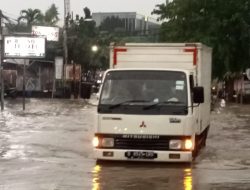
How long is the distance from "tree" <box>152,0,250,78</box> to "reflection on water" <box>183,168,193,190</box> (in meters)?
35.9

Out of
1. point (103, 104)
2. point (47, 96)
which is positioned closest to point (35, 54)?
point (47, 96)

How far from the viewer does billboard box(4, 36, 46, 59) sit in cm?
4834

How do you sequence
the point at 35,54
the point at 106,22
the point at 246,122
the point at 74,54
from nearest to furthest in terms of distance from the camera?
the point at 246,122
the point at 35,54
the point at 74,54
the point at 106,22

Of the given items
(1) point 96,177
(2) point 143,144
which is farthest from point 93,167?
(1) point 96,177

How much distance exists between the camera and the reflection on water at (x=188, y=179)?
1221 cm

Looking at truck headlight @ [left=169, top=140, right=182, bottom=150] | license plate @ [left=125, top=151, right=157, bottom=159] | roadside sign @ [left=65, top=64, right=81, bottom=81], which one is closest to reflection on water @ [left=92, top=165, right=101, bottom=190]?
license plate @ [left=125, top=151, right=157, bottom=159]

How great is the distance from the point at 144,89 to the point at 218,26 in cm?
3702

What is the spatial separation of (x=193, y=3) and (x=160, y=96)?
37.7 meters

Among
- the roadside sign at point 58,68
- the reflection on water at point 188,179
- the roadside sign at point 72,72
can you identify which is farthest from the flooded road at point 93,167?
the roadside sign at point 72,72

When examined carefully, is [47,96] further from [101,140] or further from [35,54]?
[101,140]

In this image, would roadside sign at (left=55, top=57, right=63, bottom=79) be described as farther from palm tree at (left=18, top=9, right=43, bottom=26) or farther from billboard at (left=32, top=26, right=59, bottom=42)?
palm tree at (left=18, top=9, right=43, bottom=26)

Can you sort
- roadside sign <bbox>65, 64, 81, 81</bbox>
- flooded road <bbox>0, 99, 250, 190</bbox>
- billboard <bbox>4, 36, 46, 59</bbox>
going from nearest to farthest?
1. flooded road <bbox>0, 99, 250, 190</bbox>
2. billboard <bbox>4, 36, 46, 59</bbox>
3. roadside sign <bbox>65, 64, 81, 81</bbox>

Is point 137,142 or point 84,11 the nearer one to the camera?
point 137,142

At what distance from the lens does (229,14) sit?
51.5 m
